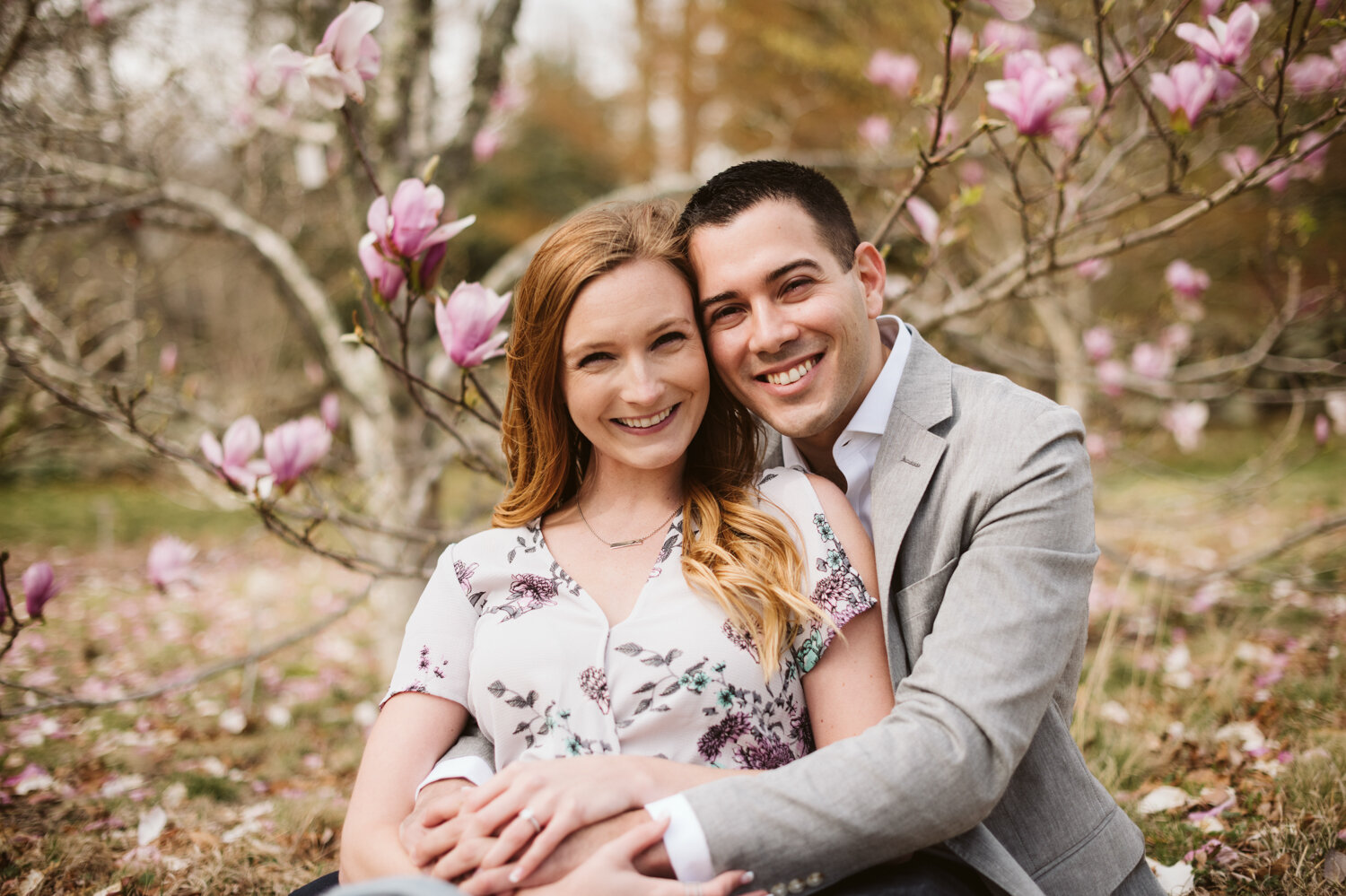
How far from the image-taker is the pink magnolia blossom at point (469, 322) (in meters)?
1.93

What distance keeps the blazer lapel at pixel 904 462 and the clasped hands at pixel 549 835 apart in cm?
54

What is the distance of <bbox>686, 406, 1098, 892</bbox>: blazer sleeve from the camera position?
1.35 m

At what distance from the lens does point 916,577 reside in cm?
166

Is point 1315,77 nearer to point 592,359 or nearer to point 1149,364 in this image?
point 1149,364

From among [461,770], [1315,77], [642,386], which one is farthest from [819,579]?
[1315,77]

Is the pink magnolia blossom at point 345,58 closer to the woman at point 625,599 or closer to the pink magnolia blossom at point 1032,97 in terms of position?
the woman at point 625,599

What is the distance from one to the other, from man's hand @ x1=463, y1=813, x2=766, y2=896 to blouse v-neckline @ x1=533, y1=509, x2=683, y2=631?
0.44 metres

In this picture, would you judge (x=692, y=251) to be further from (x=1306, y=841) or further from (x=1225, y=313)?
(x=1225, y=313)

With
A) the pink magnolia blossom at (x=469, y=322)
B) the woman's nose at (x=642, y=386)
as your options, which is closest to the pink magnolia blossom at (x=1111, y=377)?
the woman's nose at (x=642, y=386)

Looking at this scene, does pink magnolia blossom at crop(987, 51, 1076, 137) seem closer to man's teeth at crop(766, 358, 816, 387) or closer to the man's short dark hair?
the man's short dark hair

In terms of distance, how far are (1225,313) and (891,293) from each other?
454 inches

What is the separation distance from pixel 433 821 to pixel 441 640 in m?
0.38

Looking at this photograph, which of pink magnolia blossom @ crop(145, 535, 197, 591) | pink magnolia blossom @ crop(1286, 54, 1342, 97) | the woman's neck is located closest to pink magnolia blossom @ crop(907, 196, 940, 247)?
pink magnolia blossom @ crop(1286, 54, 1342, 97)

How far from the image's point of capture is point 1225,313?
12.3 m
